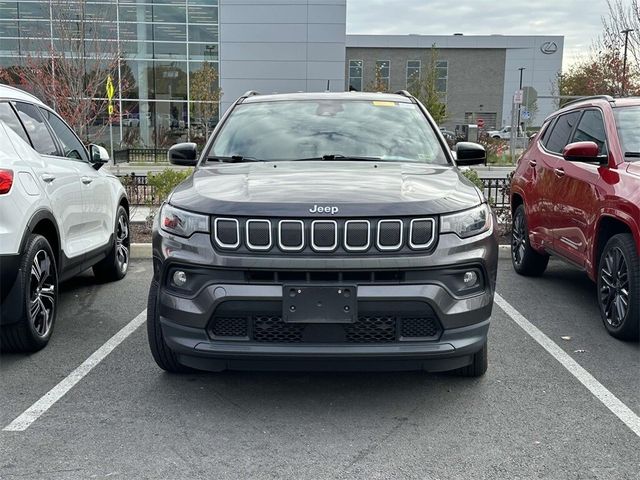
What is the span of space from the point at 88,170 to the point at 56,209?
113 cm

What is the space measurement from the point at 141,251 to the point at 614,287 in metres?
5.48

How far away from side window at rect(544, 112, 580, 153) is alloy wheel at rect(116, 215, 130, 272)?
4468 millimetres

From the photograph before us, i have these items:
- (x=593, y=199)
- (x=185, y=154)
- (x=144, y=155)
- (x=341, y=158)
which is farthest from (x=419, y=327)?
(x=144, y=155)

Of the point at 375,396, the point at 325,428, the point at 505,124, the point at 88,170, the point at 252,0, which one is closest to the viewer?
the point at 325,428

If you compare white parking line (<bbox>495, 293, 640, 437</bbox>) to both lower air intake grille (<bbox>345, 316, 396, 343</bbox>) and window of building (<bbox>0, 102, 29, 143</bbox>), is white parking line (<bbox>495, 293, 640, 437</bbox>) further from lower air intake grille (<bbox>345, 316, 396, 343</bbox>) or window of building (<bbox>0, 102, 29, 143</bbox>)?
window of building (<bbox>0, 102, 29, 143</bbox>)

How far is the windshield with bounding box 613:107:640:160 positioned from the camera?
5.09m

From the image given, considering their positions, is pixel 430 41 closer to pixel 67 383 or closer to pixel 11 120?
pixel 11 120

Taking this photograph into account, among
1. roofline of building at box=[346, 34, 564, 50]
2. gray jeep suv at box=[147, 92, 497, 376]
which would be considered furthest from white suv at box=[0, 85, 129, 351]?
roofline of building at box=[346, 34, 564, 50]

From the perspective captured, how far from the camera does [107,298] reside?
6176 mm

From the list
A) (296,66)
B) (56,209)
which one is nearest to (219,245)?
(56,209)

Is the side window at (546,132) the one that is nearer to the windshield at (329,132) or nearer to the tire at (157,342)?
the windshield at (329,132)

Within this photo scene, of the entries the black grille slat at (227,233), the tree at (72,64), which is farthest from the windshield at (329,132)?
the tree at (72,64)

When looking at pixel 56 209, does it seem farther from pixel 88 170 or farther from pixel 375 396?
pixel 375 396

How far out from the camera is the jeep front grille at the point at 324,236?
10.8 feet
